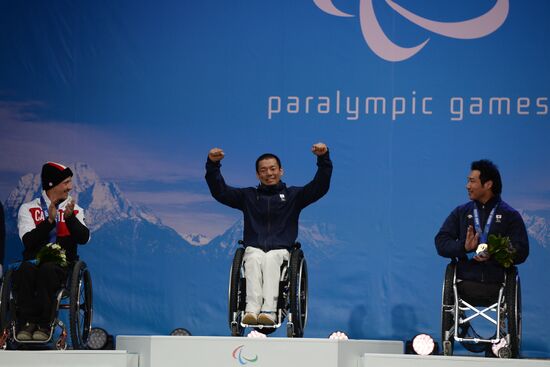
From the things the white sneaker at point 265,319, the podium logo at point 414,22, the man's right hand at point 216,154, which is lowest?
the white sneaker at point 265,319

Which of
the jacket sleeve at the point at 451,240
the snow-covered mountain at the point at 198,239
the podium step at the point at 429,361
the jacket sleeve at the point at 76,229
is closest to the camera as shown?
the podium step at the point at 429,361

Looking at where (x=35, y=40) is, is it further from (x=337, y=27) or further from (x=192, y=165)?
(x=337, y=27)

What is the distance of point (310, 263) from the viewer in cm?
655

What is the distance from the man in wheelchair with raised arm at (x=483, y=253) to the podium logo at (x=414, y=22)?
114 cm

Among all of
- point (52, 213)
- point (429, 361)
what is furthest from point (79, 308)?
point (429, 361)

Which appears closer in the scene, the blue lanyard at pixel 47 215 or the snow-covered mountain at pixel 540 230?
the blue lanyard at pixel 47 215

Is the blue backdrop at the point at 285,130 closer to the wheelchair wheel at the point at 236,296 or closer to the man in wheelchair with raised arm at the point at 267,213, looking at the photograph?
the man in wheelchair with raised arm at the point at 267,213

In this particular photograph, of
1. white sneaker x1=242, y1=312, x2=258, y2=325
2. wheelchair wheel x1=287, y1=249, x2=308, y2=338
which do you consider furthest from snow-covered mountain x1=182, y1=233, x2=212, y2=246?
white sneaker x1=242, y1=312, x2=258, y2=325

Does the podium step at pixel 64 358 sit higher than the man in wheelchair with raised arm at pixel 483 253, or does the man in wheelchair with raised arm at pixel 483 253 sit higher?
the man in wheelchair with raised arm at pixel 483 253

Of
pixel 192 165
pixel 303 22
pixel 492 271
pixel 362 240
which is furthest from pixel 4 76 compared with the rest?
pixel 492 271

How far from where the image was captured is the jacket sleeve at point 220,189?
579cm

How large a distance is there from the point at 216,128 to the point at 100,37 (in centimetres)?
94

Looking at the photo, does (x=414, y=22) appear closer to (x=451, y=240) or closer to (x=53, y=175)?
(x=451, y=240)

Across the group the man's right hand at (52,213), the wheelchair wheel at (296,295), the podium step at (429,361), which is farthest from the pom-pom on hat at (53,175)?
the podium step at (429,361)
